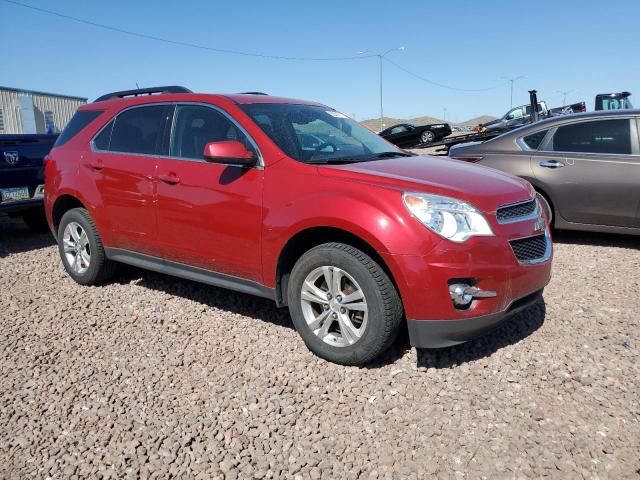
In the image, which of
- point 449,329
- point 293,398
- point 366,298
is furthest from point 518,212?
point 293,398

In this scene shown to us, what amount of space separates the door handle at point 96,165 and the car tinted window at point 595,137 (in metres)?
5.05

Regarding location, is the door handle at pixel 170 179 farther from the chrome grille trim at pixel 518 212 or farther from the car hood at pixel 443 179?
the chrome grille trim at pixel 518 212

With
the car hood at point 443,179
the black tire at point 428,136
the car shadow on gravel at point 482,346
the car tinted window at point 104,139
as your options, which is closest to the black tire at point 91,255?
the car tinted window at point 104,139

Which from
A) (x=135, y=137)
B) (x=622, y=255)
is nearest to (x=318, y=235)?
(x=135, y=137)

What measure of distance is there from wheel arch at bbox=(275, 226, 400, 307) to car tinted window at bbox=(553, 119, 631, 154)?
413 centimetres

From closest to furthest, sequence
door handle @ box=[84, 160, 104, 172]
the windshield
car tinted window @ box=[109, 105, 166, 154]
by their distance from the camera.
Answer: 1. the windshield
2. car tinted window @ box=[109, 105, 166, 154]
3. door handle @ box=[84, 160, 104, 172]

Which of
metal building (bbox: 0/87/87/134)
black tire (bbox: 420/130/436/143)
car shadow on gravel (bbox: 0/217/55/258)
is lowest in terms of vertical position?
car shadow on gravel (bbox: 0/217/55/258)

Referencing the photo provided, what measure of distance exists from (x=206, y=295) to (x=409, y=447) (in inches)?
110

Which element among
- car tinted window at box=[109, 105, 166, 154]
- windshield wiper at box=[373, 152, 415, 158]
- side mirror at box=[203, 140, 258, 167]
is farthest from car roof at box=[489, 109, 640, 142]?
car tinted window at box=[109, 105, 166, 154]

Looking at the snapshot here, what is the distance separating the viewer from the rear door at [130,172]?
14.7 ft

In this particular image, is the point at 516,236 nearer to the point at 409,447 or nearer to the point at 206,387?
the point at 409,447

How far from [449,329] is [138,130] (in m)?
3.23

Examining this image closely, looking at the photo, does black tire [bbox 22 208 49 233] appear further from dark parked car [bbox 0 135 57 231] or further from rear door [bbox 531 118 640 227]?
rear door [bbox 531 118 640 227]

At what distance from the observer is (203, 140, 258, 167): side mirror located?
11.9ft
